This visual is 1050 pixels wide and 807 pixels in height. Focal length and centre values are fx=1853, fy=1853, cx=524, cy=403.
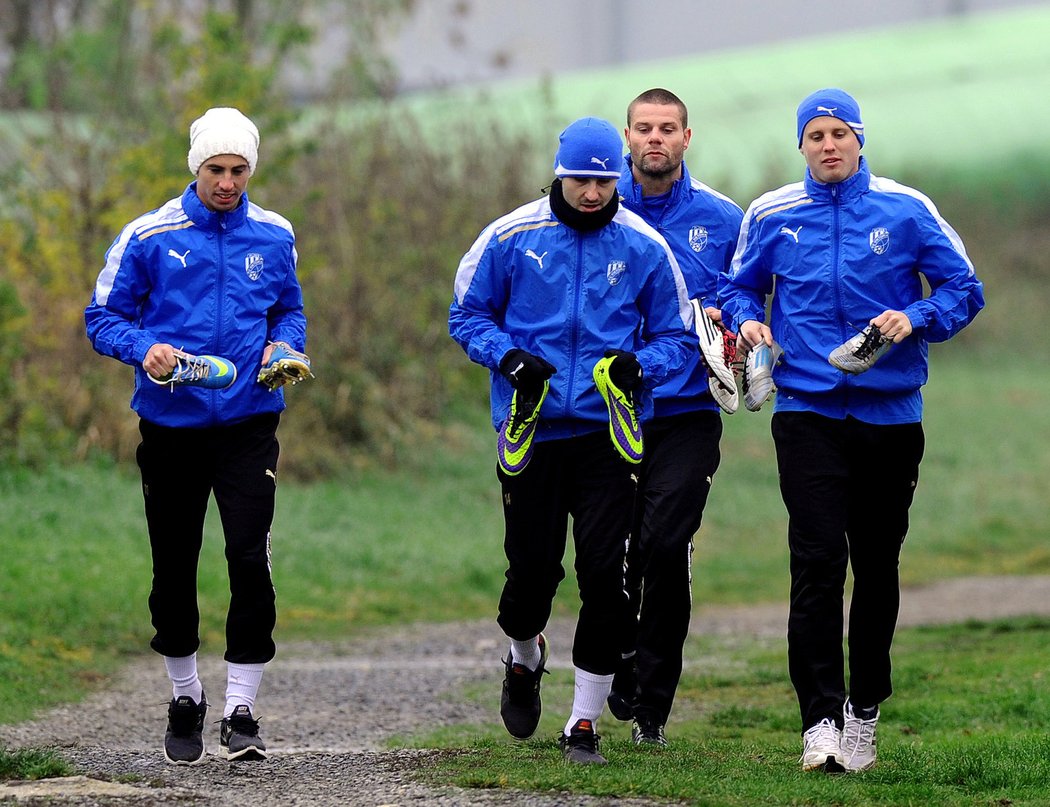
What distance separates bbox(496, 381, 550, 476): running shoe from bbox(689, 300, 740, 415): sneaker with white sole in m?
0.85

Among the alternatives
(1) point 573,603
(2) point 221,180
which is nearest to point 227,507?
(2) point 221,180

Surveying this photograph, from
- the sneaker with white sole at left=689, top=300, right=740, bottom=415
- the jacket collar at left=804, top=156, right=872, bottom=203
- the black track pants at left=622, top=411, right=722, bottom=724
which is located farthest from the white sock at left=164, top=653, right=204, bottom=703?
the jacket collar at left=804, top=156, right=872, bottom=203

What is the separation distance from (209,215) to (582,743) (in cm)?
260

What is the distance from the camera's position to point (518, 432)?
23.5 feet

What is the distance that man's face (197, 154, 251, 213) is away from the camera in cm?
750

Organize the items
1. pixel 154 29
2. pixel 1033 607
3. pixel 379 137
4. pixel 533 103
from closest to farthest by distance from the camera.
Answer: pixel 1033 607, pixel 154 29, pixel 379 137, pixel 533 103

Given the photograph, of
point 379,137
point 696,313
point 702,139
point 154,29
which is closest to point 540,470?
point 696,313

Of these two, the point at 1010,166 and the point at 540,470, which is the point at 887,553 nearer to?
the point at 540,470

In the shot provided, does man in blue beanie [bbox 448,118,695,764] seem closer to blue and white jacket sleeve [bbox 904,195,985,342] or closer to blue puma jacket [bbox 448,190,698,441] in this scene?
blue puma jacket [bbox 448,190,698,441]

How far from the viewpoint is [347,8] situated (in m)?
24.7

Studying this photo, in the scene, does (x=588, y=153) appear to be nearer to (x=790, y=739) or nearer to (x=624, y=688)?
(x=624, y=688)

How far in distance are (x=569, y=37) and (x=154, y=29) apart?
87.1 feet

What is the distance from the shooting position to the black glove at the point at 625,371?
23.1 ft

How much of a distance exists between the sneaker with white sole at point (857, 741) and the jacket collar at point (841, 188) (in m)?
2.00
